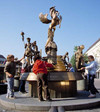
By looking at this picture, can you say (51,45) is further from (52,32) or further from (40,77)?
(40,77)

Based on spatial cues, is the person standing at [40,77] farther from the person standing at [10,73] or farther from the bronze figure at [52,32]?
the bronze figure at [52,32]

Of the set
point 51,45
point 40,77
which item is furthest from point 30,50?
point 40,77

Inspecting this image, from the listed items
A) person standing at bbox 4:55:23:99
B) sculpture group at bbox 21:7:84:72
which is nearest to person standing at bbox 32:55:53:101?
person standing at bbox 4:55:23:99

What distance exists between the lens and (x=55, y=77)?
5488mm

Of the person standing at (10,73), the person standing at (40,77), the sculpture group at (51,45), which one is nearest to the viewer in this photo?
the person standing at (40,77)

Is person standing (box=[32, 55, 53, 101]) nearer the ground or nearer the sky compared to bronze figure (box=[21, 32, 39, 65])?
nearer the ground

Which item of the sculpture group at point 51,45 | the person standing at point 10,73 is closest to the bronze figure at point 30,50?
the sculpture group at point 51,45

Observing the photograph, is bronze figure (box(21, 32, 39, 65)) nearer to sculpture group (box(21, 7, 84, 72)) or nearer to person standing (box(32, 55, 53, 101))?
sculpture group (box(21, 7, 84, 72))

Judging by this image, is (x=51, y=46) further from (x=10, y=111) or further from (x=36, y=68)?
(x=10, y=111)

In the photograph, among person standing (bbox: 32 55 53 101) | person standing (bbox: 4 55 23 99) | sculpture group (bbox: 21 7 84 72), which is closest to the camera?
person standing (bbox: 32 55 53 101)

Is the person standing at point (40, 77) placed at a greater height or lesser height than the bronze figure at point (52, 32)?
lesser

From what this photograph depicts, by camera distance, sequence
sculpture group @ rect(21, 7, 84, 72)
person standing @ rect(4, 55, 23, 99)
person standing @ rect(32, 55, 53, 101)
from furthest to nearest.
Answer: sculpture group @ rect(21, 7, 84, 72), person standing @ rect(4, 55, 23, 99), person standing @ rect(32, 55, 53, 101)

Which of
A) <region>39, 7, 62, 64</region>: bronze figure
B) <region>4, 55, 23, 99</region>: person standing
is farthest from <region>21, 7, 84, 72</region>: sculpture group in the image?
<region>4, 55, 23, 99</region>: person standing

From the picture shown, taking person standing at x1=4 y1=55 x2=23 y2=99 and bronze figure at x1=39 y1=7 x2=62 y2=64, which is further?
bronze figure at x1=39 y1=7 x2=62 y2=64
